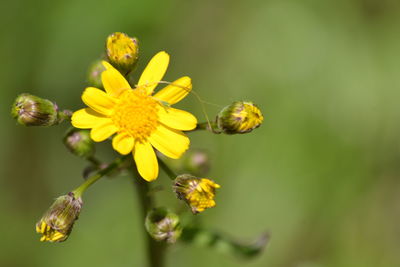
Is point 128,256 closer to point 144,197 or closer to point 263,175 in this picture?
point 263,175

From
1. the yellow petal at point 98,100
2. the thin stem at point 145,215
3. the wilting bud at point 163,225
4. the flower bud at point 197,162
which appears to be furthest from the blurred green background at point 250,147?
the yellow petal at point 98,100

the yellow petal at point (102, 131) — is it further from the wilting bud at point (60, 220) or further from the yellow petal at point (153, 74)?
the wilting bud at point (60, 220)

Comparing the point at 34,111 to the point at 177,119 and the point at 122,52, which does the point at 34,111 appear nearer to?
the point at 122,52

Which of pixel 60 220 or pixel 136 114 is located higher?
pixel 136 114

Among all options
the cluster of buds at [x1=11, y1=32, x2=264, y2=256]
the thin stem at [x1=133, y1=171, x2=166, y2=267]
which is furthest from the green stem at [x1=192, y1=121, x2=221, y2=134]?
the thin stem at [x1=133, y1=171, x2=166, y2=267]

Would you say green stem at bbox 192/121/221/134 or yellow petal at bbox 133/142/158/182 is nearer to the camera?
yellow petal at bbox 133/142/158/182

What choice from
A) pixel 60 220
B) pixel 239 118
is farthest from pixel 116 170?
pixel 239 118

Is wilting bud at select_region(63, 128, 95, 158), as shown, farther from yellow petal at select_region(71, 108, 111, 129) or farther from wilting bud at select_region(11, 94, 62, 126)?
yellow petal at select_region(71, 108, 111, 129)
